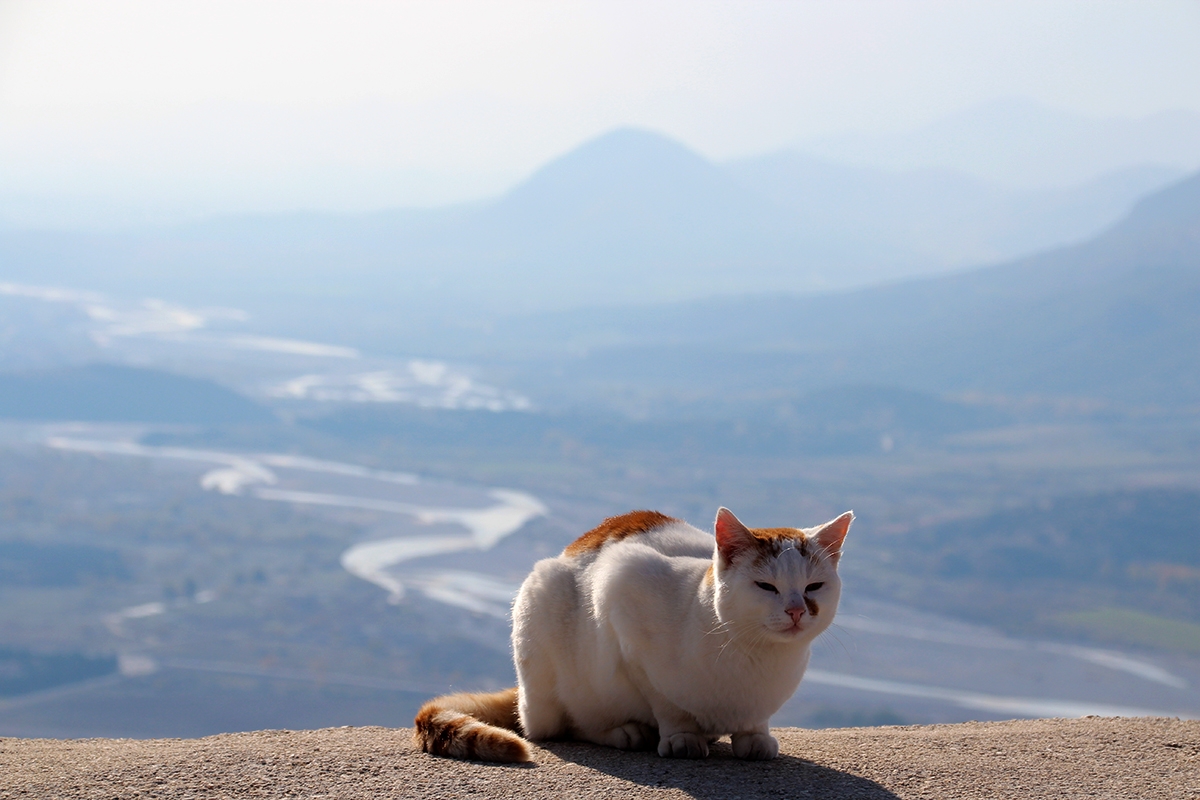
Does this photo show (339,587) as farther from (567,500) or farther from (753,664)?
(753,664)

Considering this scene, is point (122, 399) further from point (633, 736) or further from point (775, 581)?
point (775, 581)

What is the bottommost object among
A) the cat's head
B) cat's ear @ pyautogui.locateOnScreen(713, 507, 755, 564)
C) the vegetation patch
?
the vegetation patch

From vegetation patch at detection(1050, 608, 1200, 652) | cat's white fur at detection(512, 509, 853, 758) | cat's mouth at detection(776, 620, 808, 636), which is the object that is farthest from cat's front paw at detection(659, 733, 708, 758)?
vegetation patch at detection(1050, 608, 1200, 652)

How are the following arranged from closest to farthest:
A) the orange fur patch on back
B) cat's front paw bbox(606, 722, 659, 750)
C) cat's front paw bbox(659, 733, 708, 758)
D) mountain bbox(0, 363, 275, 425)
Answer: cat's front paw bbox(659, 733, 708, 758) → cat's front paw bbox(606, 722, 659, 750) → the orange fur patch on back → mountain bbox(0, 363, 275, 425)

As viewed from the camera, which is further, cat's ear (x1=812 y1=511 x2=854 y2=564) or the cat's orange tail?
the cat's orange tail

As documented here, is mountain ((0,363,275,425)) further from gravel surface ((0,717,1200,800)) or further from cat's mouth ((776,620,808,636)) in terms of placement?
cat's mouth ((776,620,808,636))

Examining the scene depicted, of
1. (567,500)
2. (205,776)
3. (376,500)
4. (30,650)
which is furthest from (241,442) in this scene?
(205,776)

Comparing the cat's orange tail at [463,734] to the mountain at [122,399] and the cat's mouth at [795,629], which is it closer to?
the cat's mouth at [795,629]
